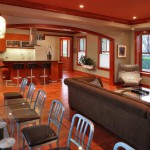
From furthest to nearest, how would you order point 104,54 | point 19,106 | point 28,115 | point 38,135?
point 104,54 → point 19,106 → point 28,115 → point 38,135

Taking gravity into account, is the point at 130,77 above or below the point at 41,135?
above

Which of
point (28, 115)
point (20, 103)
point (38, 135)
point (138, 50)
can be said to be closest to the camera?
point (38, 135)

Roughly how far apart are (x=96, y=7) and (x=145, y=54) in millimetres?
3657

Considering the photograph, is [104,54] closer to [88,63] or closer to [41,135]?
[88,63]

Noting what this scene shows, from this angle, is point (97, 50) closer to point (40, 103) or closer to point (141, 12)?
point (141, 12)

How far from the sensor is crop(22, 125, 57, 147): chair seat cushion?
1.98 meters

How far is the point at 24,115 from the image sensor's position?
2754mm

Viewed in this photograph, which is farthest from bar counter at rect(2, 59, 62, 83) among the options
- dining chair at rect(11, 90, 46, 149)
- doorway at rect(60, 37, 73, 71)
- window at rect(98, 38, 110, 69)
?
dining chair at rect(11, 90, 46, 149)

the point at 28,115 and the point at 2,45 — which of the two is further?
the point at 2,45

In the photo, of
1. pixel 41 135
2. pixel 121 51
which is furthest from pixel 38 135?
pixel 121 51

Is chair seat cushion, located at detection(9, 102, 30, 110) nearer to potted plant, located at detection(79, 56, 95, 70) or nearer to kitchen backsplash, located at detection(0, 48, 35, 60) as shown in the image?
potted plant, located at detection(79, 56, 95, 70)

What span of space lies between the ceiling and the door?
598cm

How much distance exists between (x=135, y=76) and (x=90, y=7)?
11.7 feet

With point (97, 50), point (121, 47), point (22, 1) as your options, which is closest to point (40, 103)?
point (22, 1)
